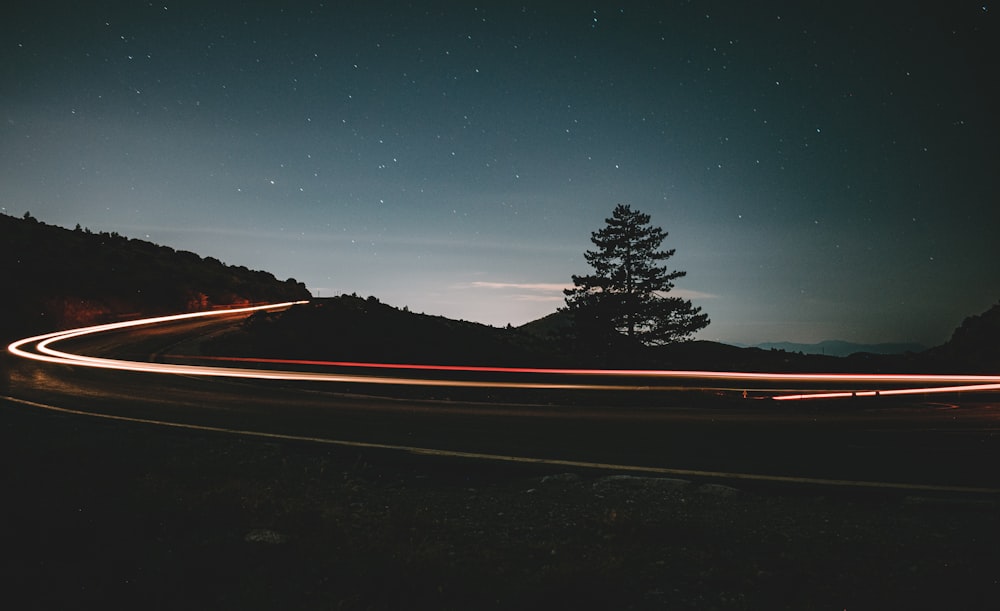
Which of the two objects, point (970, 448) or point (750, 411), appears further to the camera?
point (750, 411)

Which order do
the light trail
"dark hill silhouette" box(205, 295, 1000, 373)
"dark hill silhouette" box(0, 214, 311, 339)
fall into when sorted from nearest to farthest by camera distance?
the light trail → "dark hill silhouette" box(205, 295, 1000, 373) → "dark hill silhouette" box(0, 214, 311, 339)

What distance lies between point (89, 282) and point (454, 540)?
154 ft

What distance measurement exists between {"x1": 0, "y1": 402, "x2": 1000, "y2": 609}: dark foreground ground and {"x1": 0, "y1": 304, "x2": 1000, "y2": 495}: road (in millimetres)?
1384

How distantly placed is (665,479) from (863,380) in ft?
51.4

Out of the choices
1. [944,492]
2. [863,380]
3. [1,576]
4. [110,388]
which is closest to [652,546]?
[944,492]

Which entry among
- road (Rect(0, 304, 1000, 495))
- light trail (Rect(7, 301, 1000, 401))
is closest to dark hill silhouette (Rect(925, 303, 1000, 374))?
light trail (Rect(7, 301, 1000, 401))

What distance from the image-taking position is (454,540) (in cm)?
562

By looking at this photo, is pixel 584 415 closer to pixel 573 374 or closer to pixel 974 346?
pixel 573 374

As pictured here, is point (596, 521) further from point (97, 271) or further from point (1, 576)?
point (97, 271)

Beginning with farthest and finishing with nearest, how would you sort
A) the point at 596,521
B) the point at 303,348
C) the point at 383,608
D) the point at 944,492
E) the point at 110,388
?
1. the point at 303,348
2. the point at 110,388
3. the point at 944,492
4. the point at 596,521
5. the point at 383,608

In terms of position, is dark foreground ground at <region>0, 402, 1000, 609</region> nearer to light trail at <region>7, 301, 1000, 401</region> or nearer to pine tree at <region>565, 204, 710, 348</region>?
light trail at <region>7, 301, 1000, 401</region>

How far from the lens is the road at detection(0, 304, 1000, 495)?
9.05 meters

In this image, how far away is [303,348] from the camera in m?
28.8

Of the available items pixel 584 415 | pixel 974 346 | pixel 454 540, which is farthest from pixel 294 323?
pixel 974 346
